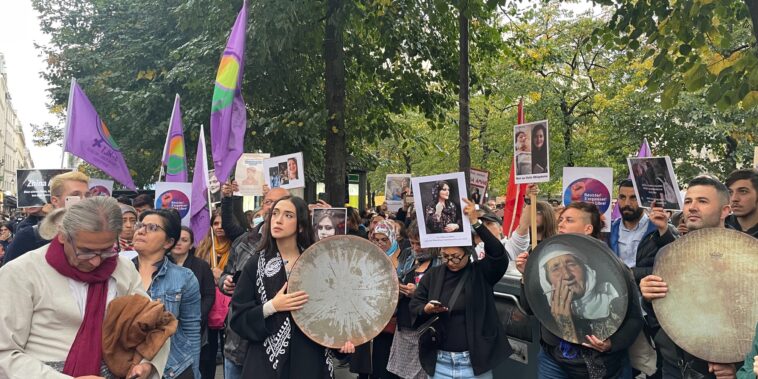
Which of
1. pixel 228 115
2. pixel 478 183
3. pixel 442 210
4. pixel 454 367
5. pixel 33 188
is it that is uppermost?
pixel 228 115

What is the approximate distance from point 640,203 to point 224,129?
14.0 feet

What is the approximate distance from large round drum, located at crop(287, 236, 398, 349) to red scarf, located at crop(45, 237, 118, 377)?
123 centimetres

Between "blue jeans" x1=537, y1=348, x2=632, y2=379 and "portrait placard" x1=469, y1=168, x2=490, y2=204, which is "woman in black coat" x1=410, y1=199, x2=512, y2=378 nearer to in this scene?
"blue jeans" x1=537, y1=348, x2=632, y2=379

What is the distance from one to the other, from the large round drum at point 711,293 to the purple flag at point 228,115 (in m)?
4.87

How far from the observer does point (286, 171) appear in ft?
27.0

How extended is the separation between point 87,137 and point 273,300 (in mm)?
5433

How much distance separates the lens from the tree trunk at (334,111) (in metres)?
11.1

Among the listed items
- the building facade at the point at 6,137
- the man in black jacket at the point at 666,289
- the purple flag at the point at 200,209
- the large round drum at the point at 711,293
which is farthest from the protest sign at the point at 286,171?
the building facade at the point at 6,137

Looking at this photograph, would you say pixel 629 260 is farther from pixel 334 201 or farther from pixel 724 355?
pixel 334 201

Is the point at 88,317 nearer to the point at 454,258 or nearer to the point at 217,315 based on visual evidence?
the point at 454,258

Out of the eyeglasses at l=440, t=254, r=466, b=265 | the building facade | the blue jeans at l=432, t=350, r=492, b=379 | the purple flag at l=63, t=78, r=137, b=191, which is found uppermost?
the building facade

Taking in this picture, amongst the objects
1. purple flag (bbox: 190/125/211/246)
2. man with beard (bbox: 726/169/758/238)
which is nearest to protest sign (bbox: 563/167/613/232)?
man with beard (bbox: 726/169/758/238)

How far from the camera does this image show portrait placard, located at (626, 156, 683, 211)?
5184mm

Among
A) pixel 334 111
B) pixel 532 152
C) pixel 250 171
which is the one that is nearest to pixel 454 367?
pixel 532 152
